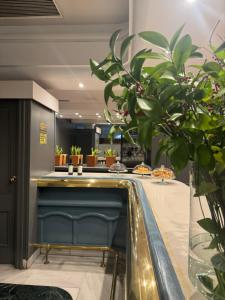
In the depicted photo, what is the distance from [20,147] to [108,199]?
56.7 inches

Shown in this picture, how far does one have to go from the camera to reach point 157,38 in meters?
0.46

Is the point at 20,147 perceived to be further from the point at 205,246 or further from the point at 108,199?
the point at 205,246

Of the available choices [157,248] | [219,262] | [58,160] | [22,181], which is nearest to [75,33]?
[22,181]

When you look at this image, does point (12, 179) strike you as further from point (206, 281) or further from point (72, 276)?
point (206, 281)

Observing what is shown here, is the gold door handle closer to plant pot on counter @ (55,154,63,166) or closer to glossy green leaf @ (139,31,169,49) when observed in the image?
plant pot on counter @ (55,154,63,166)

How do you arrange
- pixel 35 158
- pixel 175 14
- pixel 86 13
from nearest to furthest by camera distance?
pixel 175 14 < pixel 86 13 < pixel 35 158

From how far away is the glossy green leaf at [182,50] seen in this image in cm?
42

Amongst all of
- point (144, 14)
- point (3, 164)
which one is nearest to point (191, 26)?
point (144, 14)

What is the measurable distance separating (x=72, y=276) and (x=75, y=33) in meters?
2.95

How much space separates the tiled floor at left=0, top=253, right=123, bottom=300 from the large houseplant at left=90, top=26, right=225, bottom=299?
301 centimetres

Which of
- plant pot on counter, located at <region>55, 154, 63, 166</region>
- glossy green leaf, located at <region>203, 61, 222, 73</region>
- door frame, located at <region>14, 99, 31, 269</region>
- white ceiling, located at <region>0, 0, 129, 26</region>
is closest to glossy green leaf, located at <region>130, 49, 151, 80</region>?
glossy green leaf, located at <region>203, 61, 222, 73</region>

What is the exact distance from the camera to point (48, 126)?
14.8 feet

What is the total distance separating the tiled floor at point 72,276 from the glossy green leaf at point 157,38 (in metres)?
3.19

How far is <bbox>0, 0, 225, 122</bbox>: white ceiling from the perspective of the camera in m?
1.99
